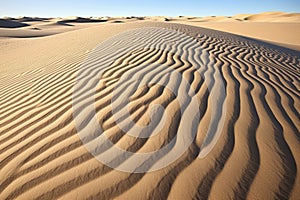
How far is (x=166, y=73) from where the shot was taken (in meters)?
3.74

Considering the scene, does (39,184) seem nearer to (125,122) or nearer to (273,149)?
(125,122)

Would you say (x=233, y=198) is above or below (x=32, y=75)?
above

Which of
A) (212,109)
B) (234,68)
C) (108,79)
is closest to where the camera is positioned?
(212,109)

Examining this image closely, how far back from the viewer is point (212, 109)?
8.61 ft

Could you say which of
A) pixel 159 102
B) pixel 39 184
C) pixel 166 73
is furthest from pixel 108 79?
pixel 39 184

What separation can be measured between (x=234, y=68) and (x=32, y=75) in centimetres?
380

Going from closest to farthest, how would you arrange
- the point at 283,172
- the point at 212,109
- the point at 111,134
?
the point at 283,172 < the point at 111,134 < the point at 212,109

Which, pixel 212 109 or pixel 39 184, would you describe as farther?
pixel 212 109

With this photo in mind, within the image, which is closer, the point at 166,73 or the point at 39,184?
the point at 39,184

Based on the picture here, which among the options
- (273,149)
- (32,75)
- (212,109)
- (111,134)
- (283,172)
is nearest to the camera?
Result: (283,172)

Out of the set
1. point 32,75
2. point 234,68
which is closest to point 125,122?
point 234,68

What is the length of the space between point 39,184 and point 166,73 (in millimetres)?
2445

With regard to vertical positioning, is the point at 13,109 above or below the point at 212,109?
below

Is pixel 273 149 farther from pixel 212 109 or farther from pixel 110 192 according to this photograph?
pixel 110 192
